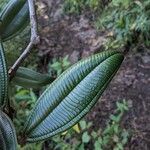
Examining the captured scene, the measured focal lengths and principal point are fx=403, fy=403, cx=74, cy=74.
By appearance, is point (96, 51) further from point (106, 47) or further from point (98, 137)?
point (98, 137)

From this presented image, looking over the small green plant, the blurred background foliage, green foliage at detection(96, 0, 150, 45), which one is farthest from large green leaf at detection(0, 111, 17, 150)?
green foliage at detection(96, 0, 150, 45)

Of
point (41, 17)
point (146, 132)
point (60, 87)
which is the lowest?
point (146, 132)

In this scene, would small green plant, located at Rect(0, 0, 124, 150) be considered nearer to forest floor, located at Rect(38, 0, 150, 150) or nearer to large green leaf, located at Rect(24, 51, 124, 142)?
large green leaf, located at Rect(24, 51, 124, 142)

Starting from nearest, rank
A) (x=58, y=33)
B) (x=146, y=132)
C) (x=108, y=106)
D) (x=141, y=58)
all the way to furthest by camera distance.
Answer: (x=146, y=132) < (x=108, y=106) < (x=141, y=58) < (x=58, y=33)

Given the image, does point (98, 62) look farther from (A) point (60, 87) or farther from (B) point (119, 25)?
(B) point (119, 25)

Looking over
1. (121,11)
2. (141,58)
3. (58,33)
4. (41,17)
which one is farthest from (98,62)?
(41,17)

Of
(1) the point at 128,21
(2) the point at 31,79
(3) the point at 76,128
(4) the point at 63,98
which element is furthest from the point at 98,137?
(4) the point at 63,98
